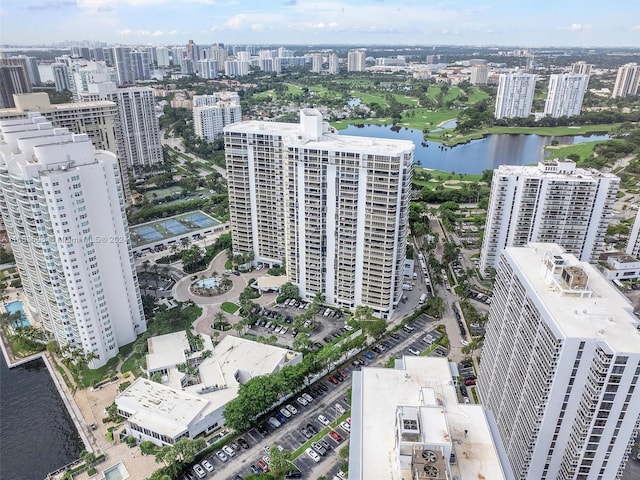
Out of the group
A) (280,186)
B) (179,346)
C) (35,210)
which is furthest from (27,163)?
(280,186)

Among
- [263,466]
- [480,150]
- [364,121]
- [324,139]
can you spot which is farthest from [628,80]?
[263,466]

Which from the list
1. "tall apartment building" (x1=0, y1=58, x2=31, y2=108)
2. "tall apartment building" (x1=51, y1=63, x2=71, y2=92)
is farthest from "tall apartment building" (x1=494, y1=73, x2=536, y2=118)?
"tall apartment building" (x1=51, y1=63, x2=71, y2=92)

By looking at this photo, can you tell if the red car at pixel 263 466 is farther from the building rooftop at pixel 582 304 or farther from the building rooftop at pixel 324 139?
the building rooftop at pixel 324 139

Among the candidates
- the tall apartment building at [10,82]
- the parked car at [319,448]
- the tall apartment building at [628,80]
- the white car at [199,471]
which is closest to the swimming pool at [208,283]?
the white car at [199,471]

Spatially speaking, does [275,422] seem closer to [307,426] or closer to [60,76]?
[307,426]

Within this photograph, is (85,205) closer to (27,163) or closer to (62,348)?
(27,163)

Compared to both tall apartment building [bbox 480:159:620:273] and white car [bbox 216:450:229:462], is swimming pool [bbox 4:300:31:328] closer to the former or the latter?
white car [bbox 216:450:229:462]
